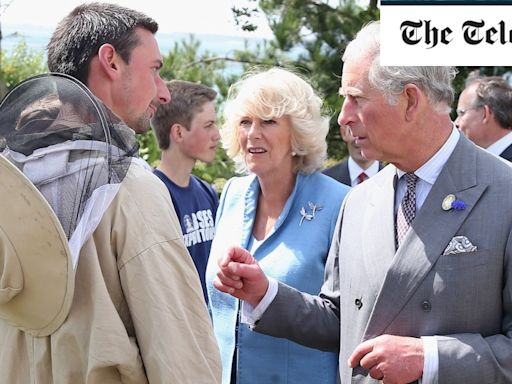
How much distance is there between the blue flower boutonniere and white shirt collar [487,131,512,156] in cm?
382

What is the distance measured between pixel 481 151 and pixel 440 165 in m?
0.13

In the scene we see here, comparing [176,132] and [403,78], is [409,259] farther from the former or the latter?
[176,132]

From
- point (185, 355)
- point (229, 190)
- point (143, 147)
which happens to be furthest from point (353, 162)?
point (185, 355)

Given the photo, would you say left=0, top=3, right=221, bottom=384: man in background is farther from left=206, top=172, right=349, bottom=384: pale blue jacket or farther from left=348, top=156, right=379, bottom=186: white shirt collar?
left=348, top=156, right=379, bottom=186: white shirt collar

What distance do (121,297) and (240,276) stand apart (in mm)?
611

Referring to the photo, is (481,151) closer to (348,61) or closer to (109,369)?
(348,61)

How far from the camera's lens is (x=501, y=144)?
248 inches

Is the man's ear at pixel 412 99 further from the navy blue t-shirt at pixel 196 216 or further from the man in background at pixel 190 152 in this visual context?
the man in background at pixel 190 152

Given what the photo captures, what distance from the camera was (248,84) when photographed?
3973 millimetres

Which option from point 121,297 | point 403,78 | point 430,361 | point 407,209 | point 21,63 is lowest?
point 430,361

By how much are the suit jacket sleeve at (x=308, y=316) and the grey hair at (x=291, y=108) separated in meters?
0.96

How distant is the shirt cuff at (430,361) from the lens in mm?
2467

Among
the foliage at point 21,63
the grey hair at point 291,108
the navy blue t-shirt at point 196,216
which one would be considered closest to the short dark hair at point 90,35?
the grey hair at point 291,108

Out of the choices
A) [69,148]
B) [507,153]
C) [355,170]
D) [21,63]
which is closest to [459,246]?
[69,148]
